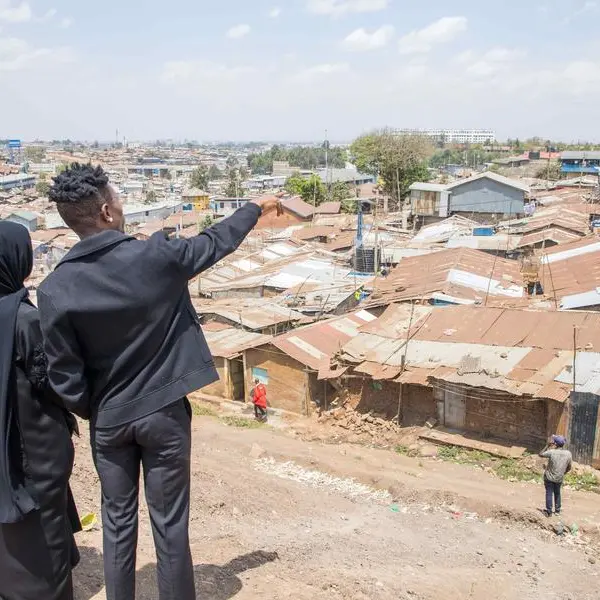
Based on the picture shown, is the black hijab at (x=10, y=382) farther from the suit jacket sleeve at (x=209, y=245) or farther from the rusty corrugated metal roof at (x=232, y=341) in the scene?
the rusty corrugated metal roof at (x=232, y=341)

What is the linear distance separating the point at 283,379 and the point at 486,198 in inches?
1021

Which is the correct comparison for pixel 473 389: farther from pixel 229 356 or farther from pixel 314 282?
pixel 314 282

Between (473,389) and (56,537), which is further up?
(56,537)

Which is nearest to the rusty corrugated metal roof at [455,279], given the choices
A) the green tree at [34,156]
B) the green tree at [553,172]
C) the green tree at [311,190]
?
the green tree at [311,190]

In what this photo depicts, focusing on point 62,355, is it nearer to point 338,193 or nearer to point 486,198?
point 486,198

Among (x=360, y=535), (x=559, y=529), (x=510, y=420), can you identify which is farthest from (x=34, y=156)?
(x=360, y=535)

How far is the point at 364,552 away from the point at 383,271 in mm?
17646

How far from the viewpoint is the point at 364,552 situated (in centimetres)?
450

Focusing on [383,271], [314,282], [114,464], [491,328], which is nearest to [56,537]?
[114,464]

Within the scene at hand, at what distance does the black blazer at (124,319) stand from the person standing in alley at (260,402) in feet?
31.3

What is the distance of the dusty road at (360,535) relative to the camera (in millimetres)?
3541

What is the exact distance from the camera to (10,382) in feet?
7.83

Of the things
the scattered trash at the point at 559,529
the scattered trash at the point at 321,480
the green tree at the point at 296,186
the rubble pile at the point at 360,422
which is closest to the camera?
the scattered trash at the point at 559,529

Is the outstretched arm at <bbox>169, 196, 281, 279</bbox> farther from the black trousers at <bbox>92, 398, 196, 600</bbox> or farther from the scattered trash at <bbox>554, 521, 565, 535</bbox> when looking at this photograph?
the scattered trash at <bbox>554, 521, 565, 535</bbox>
